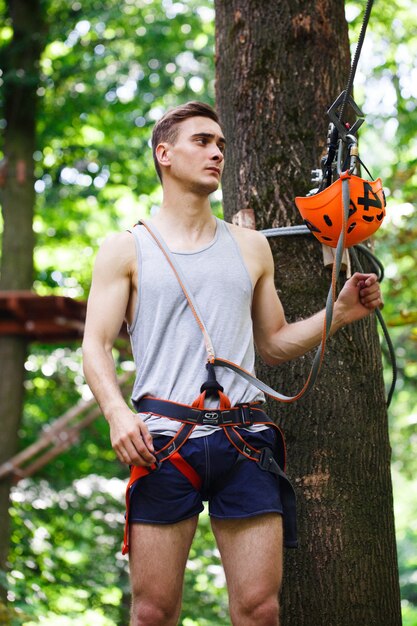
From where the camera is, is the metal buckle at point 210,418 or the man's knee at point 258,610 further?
the metal buckle at point 210,418

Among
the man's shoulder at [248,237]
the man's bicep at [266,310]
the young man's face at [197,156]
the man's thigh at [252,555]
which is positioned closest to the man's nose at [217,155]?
the young man's face at [197,156]

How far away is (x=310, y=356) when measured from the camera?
11.4 feet

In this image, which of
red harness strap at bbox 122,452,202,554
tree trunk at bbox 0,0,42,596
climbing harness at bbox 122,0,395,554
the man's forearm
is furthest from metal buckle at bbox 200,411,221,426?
tree trunk at bbox 0,0,42,596

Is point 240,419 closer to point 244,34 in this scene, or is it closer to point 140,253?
point 140,253

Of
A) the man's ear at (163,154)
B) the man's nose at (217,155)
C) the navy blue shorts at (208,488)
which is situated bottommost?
the navy blue shorts at (208,488)

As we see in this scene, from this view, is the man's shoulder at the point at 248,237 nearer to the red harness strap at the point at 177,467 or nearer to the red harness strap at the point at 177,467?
the red harness strap at the point at 177,467

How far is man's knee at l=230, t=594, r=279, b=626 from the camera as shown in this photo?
246 centimetres

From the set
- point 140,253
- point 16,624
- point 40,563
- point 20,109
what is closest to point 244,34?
point 140,253

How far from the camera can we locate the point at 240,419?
2.64m

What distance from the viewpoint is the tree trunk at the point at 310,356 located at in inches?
126

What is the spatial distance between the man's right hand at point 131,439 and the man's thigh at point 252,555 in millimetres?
340

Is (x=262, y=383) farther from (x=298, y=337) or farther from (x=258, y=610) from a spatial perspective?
(x=258, y=610)

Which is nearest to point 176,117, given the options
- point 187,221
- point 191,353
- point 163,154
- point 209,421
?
point 163,154

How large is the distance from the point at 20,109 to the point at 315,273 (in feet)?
26.8
